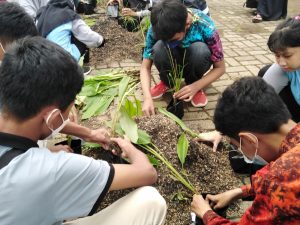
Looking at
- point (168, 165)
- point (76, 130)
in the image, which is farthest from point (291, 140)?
point (76, 130)

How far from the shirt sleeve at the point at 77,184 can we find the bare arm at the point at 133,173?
0.22ft

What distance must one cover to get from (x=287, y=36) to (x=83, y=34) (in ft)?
7.56

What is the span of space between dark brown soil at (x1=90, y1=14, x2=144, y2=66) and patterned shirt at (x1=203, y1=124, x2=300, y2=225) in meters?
3.34

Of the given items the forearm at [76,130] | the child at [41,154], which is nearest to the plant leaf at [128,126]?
the forearm at [76,130]

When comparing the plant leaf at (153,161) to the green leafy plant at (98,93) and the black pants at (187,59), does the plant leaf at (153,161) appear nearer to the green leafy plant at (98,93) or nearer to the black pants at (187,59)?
the green leafy plant at (98,93)

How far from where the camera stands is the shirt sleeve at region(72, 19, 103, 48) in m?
3.85

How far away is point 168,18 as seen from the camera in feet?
8.73

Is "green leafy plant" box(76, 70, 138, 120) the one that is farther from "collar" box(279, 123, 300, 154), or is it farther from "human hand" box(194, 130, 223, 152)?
"collar" box(279, 123, 300, 154)

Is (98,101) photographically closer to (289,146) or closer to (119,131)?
(119,131)

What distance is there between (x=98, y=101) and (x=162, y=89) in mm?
671

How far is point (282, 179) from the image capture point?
1.24 metres

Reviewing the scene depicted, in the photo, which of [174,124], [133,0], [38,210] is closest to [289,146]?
[38,210]

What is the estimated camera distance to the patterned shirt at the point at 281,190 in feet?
Result: 3.99

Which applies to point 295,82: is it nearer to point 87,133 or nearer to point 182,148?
point 182,148
